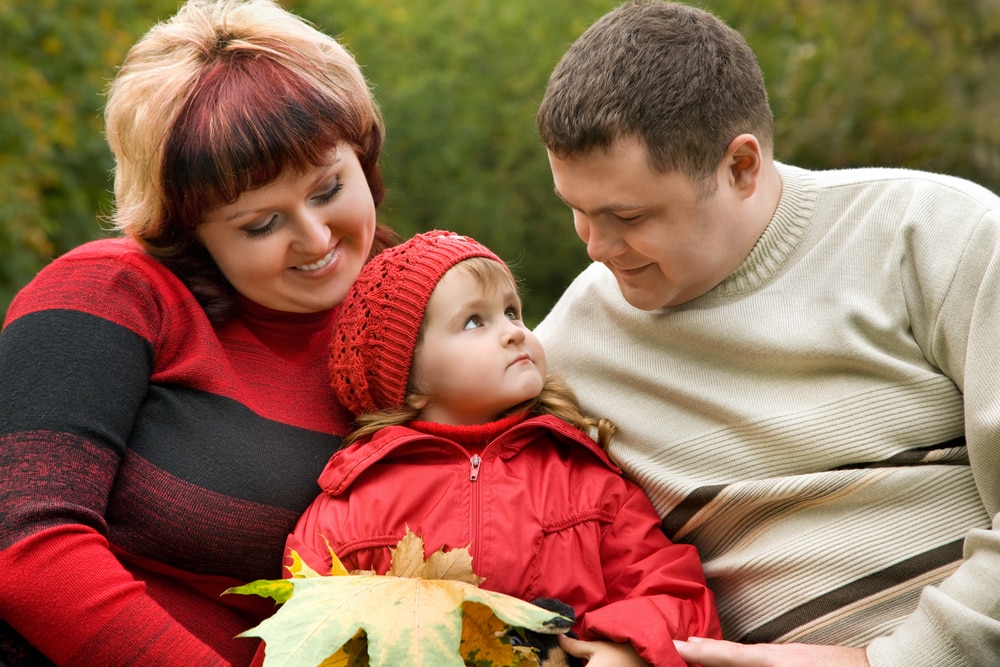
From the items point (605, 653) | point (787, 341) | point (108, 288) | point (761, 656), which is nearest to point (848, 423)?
point (787, 341)

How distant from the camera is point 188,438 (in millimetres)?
2631

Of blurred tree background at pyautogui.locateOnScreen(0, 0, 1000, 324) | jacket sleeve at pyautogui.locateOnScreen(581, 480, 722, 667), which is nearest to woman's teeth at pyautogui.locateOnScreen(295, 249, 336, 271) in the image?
jacket sleeve at pyautogui.locateOnScreen(581, 480, 722, 667)

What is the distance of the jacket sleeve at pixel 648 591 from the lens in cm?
236

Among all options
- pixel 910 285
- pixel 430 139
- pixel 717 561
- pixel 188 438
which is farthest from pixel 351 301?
pixel 430 139

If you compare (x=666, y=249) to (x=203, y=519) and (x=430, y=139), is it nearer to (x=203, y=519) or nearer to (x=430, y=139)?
(x=203, y=519)

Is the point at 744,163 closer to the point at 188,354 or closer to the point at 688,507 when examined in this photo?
the point at 688,507

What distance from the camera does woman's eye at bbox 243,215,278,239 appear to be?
2.79 metres

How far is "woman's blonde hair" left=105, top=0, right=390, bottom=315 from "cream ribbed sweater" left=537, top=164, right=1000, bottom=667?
0.99 meters

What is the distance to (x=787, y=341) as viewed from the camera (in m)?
2.58

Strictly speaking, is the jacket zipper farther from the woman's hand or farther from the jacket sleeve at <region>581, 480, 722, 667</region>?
the woman's hand

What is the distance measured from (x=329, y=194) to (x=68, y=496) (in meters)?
0.94

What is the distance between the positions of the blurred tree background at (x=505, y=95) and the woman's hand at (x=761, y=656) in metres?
6.73

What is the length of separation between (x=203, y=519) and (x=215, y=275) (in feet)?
2.13

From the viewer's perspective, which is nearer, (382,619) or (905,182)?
(382,619)
